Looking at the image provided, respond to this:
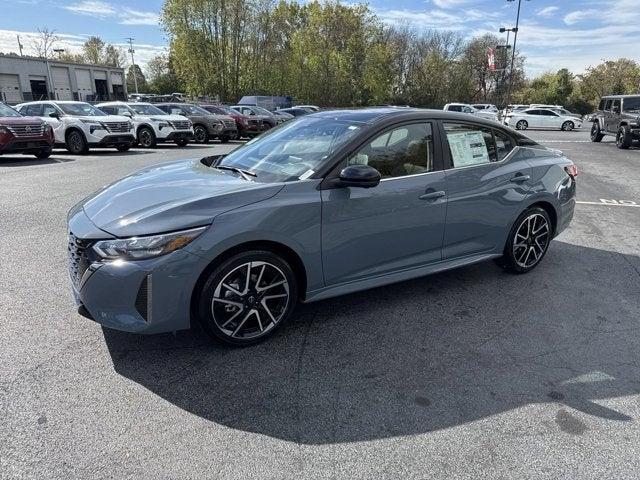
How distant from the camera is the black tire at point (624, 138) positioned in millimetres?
18797

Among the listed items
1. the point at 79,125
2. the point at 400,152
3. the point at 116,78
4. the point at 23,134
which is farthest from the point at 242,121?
the point at 116,78

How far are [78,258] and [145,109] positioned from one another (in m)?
17.4

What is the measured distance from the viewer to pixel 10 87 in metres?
55.4

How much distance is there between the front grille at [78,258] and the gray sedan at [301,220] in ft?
0.05

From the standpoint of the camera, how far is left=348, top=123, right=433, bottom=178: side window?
3713 millimetres

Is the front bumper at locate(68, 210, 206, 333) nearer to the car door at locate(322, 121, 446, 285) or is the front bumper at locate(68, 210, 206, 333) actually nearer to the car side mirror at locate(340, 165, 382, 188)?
the car door at locate(322, 121, 446, 285)

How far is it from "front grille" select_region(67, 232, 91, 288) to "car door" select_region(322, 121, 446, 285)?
5.18 feet

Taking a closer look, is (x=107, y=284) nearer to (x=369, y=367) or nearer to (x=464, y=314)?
(x=369, y=367)

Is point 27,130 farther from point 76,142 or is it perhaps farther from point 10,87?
point 10,87

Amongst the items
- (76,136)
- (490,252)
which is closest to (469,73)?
(76,136)

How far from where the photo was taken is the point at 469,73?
2657 inches

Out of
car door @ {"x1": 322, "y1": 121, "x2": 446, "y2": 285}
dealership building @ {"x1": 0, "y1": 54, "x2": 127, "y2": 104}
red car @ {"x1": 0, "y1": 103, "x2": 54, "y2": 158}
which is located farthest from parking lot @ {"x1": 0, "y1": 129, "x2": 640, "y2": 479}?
dealership building @ {"x1": 0, "y1": 54, "x2": 127, "y2": 104}

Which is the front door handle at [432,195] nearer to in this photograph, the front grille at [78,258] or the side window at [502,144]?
the side window at [502,144]

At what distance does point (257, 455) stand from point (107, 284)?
1.38 m
